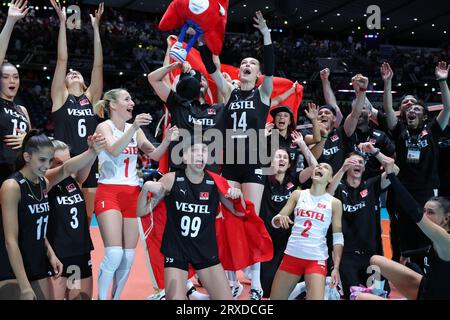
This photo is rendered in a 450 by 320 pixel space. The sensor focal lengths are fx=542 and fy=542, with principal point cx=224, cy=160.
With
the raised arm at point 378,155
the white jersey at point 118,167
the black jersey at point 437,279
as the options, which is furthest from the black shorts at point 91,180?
the black jersey at point 437,279

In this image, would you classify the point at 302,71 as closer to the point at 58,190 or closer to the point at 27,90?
the point at 27,90

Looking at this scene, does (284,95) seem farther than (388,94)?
Yes

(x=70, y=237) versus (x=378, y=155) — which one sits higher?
(x=378, y=155)

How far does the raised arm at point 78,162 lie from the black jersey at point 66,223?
0.11m

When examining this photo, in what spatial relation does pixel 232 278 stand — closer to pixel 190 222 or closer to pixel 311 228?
pixel 311 228

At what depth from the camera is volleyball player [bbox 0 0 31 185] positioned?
4234 millimetres

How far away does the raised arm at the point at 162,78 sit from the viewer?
183 inches

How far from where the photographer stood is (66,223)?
3914mm

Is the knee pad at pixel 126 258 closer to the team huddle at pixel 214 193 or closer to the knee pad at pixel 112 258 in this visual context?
the team huddle at pixel 214 193

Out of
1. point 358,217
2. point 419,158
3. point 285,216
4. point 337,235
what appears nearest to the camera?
point 285,216

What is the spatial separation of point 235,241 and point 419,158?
230 centimetres

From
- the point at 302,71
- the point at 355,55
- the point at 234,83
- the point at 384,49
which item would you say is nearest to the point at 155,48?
the point at 302,71

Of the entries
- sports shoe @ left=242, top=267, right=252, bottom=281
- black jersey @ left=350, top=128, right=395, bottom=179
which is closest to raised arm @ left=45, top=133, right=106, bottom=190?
sports shoe @ left=242, top=267, right=252, bottom=281

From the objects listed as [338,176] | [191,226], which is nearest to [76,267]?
[191,226]
